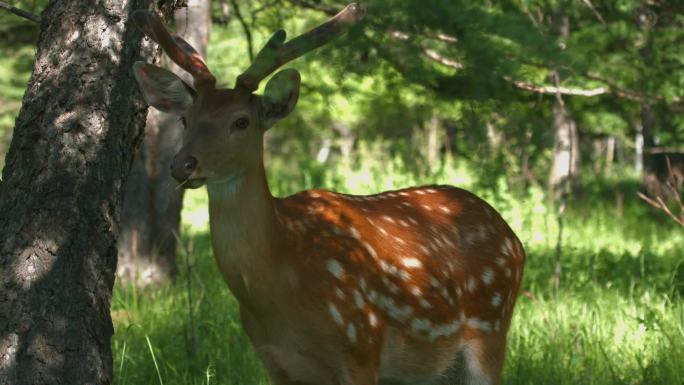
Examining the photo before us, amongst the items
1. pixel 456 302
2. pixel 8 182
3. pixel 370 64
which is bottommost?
pixel 456 302

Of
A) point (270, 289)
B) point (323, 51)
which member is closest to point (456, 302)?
point (270, 289)

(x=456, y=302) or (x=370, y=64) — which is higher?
(x=370, y=64)

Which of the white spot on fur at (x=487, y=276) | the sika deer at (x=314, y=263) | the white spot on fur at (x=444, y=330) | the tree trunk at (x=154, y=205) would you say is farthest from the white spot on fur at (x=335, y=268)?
the tree trunk at (x=154, y=205)

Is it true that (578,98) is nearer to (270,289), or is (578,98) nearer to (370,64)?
(270,289)

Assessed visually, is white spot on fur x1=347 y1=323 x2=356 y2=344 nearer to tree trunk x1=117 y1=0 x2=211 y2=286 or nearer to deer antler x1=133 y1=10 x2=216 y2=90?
deer antler x1=133 y1=10 x2=216 y2=90

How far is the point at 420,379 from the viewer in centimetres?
507

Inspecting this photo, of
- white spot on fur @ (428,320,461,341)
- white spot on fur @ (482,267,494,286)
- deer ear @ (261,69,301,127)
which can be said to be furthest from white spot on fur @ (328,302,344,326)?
white spot on fur @ (482,267,494,286)

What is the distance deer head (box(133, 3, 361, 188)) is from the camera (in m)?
4.05

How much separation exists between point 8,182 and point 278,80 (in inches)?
48.7

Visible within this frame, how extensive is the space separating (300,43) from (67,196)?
4.43ft

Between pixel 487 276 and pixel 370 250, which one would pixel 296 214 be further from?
pixel 487 276

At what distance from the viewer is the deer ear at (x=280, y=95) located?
4.17m

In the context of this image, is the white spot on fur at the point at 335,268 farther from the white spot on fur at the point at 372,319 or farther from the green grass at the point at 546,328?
the green grass at the point at 546,328

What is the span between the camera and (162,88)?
442cm
